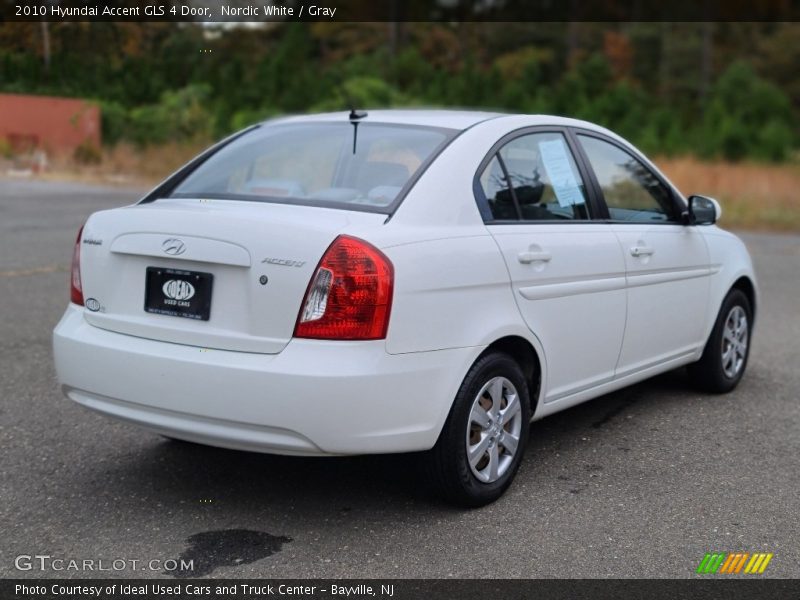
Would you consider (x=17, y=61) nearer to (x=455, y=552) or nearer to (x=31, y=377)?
(x=31, y=377)

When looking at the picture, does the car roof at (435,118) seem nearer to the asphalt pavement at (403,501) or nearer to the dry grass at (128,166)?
the asphalt pavement at (403,501)

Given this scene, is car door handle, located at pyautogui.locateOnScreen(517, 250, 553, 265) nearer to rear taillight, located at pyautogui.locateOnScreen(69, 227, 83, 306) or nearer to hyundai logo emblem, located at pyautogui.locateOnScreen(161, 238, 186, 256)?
hyundai logo emblem, located at pyautogui.locateOnScreen(161, 238, 186, 256)

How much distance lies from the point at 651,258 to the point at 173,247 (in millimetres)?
2573

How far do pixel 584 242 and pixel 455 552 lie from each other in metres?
1.71

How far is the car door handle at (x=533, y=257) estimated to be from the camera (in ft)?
14.0

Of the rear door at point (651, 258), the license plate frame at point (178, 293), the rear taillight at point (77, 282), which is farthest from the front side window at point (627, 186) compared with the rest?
the rear taillight at point (77, 282)

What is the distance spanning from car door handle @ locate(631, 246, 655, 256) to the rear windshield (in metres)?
1.23

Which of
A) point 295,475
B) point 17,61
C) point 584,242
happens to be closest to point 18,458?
point 295,475

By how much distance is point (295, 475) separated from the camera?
451 cm

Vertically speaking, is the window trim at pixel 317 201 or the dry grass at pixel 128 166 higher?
the window trim at pixel 317 201

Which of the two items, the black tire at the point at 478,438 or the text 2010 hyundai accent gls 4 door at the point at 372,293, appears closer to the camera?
the text 2010 hyundai accent gls 4 door at the point at 372,293

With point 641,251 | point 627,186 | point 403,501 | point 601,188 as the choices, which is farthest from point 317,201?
point 627,186

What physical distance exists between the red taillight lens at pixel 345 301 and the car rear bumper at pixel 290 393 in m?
0.05

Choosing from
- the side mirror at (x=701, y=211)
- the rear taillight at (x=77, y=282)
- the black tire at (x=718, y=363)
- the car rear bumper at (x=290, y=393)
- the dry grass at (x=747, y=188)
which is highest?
the side mirror at (x=701, y=211)
